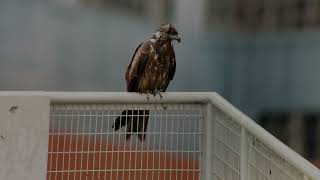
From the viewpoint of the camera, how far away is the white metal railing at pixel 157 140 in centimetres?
197

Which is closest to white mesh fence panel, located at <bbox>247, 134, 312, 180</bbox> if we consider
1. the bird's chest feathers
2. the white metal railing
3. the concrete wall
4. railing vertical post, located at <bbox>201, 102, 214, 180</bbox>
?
the white metal railing

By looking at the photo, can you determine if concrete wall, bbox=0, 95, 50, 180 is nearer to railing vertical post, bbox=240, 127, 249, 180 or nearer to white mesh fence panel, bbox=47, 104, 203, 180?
white mesh fence panel, bbox=47, 104, 203, 180

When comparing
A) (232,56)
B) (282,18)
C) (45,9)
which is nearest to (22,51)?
(45,9)

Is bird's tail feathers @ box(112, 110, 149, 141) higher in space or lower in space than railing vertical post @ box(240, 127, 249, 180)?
higher

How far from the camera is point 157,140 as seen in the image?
212 centimetres

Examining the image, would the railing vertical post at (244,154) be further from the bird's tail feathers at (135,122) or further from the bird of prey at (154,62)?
the bird of prey at (154,62)

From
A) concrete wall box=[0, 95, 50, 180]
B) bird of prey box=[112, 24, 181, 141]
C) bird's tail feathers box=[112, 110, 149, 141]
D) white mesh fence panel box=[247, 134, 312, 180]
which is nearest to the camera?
white mesh fence panel box=[247, 134, 312, 180]

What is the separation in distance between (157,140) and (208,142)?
0.56 feet

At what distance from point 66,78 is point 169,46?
278 centimetres

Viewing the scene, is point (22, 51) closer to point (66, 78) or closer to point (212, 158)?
point (66, 78)

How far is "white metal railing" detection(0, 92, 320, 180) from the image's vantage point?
6.48 ft

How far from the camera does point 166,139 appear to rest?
6.98ft

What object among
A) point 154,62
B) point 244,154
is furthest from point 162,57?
point 244,154

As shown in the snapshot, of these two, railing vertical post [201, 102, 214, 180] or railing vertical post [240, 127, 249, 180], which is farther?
railing vertical post [201, 102, 214, 180]
